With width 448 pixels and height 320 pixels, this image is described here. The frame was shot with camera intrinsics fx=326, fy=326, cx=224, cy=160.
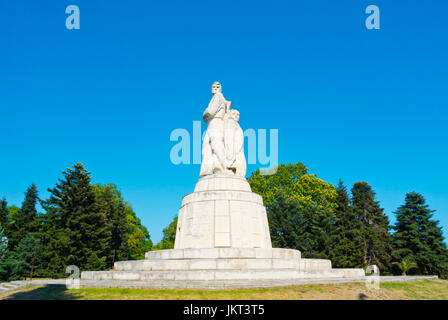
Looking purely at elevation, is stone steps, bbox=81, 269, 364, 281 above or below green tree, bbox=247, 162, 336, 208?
below

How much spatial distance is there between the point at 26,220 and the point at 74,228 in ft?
45.7

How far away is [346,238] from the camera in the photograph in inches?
1378

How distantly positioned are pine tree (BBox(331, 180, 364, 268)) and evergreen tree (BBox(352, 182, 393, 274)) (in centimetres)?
93

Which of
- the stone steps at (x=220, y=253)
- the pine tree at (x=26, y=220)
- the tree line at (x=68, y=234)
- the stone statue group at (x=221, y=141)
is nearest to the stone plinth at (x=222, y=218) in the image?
the stone statue group at (x=221, y=141)

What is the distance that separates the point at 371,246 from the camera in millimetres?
37500

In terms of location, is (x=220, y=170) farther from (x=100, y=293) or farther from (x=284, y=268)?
(x=100, y=293)

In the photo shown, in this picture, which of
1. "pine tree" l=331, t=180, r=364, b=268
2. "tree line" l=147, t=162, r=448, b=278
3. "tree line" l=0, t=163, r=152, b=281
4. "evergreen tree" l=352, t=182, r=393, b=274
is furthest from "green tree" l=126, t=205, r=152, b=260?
"evergreen tree" l=352, t=182, r=393, b=274

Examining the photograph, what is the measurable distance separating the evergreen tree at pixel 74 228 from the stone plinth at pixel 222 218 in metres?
15.7

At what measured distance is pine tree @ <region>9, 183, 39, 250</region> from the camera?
35178 millimetres

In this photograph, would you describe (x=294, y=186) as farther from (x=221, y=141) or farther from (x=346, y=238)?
(x=221, y=141)

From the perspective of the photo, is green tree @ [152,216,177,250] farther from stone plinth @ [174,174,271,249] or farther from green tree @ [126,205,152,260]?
stone plinth @ [174,174,271,249]

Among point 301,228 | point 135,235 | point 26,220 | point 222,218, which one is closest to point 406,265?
point 301,228

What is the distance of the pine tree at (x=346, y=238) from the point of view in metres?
33.7
